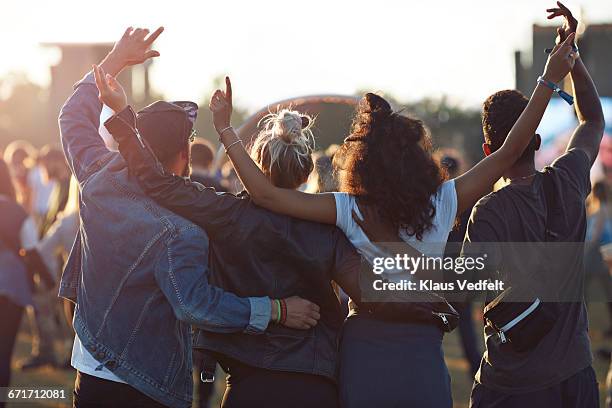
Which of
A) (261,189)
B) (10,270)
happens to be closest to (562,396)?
(261,189)

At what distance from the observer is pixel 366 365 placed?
3.45 m

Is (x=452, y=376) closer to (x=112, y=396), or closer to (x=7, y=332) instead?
(x=7, y=332)

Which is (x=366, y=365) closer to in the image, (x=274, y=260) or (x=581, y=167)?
(x=274, y=260)

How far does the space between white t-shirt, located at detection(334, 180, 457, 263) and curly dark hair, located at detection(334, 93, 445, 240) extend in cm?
3

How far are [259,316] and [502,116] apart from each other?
4.29ft

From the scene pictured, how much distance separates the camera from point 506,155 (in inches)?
144

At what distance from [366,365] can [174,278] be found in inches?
29.5

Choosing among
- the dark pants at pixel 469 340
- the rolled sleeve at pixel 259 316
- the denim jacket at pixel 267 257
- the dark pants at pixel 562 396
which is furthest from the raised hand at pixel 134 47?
the dark pants at pixel 469 340

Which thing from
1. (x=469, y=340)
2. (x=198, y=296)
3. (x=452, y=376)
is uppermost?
(x=198, y=296)

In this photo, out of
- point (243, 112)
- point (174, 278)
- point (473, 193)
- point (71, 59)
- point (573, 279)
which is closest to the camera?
point (174, 278)

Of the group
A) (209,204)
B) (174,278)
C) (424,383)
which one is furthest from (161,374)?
(424,383)

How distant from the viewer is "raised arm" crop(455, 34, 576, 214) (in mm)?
3625

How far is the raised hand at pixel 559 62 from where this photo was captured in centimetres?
377

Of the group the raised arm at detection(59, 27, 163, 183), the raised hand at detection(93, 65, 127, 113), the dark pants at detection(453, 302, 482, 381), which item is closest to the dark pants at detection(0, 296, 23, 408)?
the raised arm at detection(59, 27, 163, 183)
